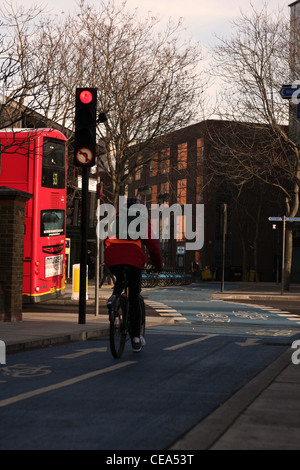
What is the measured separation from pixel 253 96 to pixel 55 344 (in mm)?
24846

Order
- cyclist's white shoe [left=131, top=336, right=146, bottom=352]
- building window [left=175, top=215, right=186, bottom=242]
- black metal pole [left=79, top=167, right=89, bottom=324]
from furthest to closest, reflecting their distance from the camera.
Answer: building window [left=175, top=215, right=186, bottom=242] < black metal pole [left=79, top=167, right=89, bottom=324] < cyclist's white shoe [left=131, top=336, right=146, bottom=352]

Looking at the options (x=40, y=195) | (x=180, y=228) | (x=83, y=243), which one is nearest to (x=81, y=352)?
(x=83, y=243)

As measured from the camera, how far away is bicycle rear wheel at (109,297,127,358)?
9164 mm

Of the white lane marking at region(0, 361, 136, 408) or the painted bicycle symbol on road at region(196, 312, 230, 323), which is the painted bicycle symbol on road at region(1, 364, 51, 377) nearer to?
the white lane marking at region(0, 361, 136, 408)

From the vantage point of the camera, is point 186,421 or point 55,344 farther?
point 55,344

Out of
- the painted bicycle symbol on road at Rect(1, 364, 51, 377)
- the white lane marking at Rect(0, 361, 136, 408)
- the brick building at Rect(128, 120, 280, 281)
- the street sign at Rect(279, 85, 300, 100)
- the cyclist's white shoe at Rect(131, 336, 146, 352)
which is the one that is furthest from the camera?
the brick building at Rect(128, 120, 280, 281)

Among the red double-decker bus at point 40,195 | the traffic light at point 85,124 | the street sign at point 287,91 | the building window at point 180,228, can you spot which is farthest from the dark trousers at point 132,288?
the building window at point 180,228

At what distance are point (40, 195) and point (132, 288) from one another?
9.98m

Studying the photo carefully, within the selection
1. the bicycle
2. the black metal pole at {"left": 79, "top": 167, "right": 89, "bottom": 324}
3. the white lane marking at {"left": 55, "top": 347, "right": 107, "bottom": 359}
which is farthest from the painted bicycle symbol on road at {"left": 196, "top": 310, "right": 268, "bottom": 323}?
the bicycle

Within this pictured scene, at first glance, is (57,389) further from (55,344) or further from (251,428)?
(55,344)

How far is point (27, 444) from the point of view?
4.80m

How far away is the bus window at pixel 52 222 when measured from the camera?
64.3 feet

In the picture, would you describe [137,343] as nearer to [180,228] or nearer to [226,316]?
[226,316]
